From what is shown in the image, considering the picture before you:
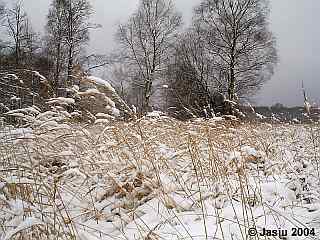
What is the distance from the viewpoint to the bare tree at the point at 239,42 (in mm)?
22219

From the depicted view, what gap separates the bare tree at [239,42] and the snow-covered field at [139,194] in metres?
18.9

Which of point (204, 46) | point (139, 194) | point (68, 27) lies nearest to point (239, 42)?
point (204, 46)

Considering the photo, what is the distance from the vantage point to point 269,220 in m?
2.58

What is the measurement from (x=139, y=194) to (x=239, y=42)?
20.5 metres

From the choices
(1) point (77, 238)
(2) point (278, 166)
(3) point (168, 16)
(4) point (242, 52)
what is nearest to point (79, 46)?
(3) point (168, 16)

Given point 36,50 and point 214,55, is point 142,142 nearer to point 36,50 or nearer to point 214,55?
point 214,55

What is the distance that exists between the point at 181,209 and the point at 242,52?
20.5 m

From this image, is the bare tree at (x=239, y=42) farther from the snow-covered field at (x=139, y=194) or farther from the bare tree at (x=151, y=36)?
the snow-covered field at (x=139, y=194)

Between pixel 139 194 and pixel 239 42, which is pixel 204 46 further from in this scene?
pixel 139 194

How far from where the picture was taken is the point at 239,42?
74.0 feet

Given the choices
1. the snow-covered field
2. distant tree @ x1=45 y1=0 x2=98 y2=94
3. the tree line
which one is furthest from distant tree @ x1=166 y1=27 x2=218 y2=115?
the snow-covered field

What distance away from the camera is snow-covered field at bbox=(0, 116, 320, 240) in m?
2.39

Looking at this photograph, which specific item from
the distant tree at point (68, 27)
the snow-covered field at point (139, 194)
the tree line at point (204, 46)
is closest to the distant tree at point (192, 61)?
the tree line at point (204, 46)

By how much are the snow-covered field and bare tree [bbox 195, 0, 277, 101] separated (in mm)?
18868
